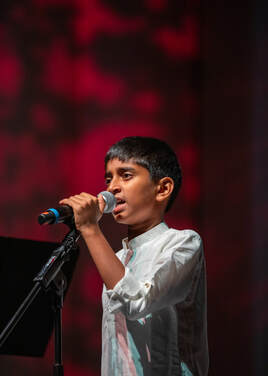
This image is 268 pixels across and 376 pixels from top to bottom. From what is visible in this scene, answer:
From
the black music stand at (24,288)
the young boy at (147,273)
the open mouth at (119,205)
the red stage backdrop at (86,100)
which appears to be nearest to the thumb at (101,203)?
the young boy at (147,273)

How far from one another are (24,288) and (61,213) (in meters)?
0.43

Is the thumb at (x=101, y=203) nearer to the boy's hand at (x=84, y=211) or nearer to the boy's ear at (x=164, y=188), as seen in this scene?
the boy's hand at (x=84, y=211)

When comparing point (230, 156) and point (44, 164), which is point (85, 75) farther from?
point (230, 156)

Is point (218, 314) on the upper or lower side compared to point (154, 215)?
lower

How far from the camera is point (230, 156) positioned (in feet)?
6.30

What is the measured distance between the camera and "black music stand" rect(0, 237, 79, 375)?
1.38 meters

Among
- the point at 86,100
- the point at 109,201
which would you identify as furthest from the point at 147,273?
the point at 86,100

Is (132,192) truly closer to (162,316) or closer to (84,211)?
(84,211)

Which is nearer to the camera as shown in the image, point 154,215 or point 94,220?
point 94,220

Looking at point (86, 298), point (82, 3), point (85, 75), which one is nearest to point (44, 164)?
point (85, 75)

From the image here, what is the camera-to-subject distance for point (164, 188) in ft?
4.58

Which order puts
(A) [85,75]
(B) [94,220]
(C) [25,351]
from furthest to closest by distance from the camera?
(A) [85,75]
(C) [25,351]
(B) [94,220]

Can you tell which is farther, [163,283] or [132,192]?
[132,192]

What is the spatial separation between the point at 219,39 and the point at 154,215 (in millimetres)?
978
